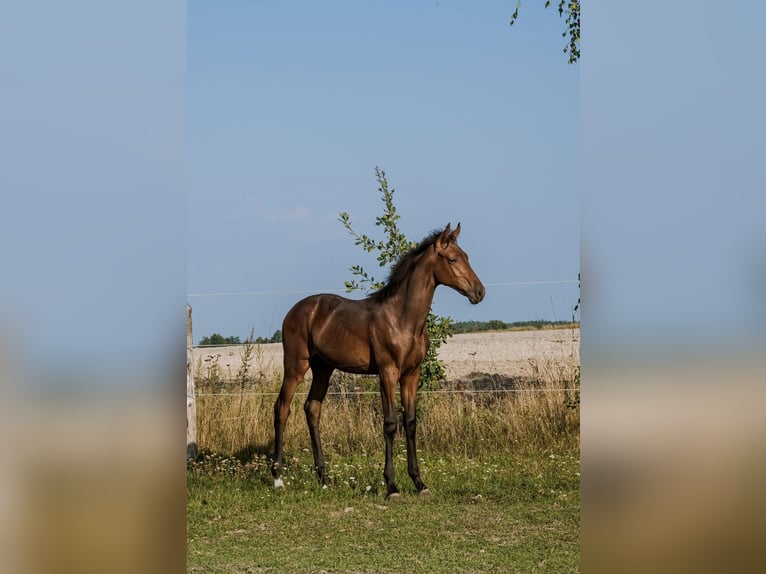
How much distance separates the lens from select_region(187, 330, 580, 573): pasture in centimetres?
426

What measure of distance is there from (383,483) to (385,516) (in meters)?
0.79

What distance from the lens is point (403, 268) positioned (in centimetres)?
571

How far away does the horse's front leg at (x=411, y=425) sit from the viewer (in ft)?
18.1

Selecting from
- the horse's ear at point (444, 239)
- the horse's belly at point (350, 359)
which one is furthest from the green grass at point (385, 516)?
the horse's ear at point (444, 239)

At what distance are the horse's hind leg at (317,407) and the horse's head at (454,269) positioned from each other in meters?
1.12

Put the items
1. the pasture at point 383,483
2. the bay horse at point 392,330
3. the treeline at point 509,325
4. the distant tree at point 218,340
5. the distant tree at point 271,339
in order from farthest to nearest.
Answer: the treeline at point 509,325, the distant tree at point 218,340, the distant tree at point 271,339, the bay horse at point 392,330, the pasture at point 383,483

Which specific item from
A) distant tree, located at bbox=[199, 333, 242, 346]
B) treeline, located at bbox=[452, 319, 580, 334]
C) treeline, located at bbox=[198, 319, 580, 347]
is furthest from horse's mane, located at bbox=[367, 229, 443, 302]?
distant tree, located at bbox=[199, 333, 242, 346]

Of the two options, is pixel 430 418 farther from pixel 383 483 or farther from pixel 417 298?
pixel 417 298

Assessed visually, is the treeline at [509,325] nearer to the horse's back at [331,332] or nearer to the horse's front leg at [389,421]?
the horse's back at [331,332]

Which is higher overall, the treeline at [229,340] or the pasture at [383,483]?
the treeline at [229,340]
